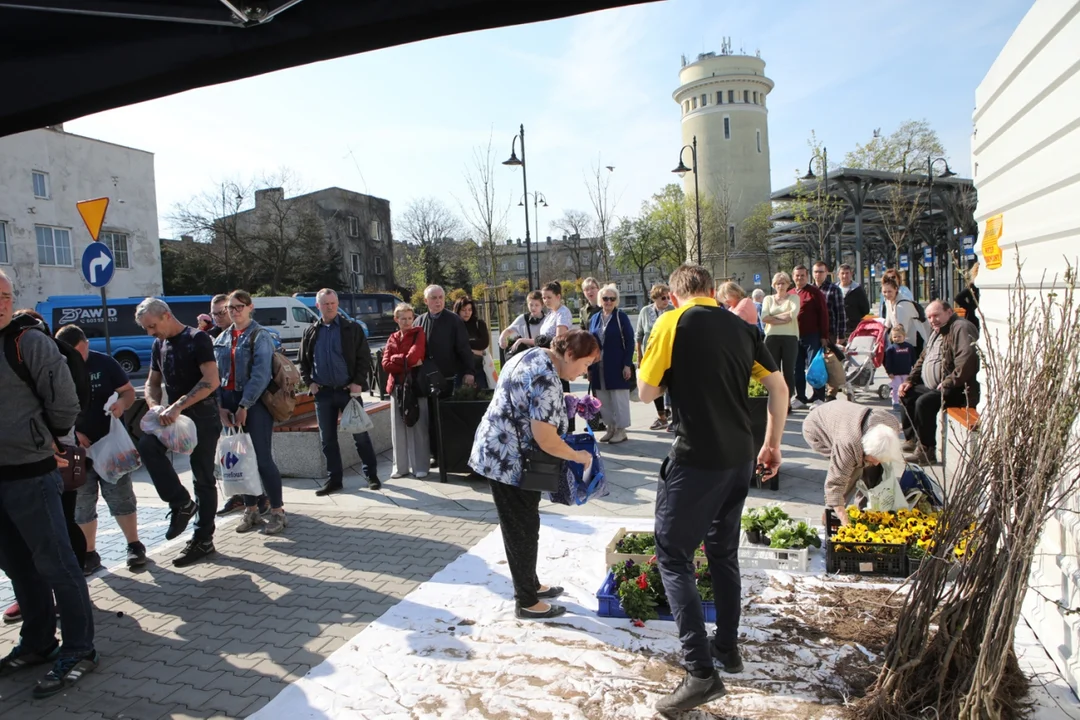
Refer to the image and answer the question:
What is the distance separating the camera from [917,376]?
733cm

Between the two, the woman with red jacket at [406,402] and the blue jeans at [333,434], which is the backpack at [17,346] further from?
the woman with red jacket at [406,402]

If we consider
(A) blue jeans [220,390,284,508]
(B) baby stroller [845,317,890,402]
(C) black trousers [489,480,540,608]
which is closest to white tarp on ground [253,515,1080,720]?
(C) black trousers [489,480,540,608]

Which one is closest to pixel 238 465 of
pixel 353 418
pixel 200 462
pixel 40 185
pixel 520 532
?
pixel 200 462

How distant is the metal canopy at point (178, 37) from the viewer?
2.13m

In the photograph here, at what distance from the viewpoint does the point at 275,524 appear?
244 inches

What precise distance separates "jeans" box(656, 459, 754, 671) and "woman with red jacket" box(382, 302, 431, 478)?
4.49 metres

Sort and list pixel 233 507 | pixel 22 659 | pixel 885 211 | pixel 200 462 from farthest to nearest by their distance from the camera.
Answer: pixel 885 211 → pixel 233 507 → pixel 200 462 → pixel 22 659

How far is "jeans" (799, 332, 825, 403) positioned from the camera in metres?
9.97

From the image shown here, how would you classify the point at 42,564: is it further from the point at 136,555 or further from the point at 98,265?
the point at 98,265

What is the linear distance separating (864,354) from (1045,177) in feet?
24.1

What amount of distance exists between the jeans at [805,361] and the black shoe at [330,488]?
19.9 feet

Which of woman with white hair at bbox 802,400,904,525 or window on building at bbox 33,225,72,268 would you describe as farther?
window on building at bbox 33,225,72,268

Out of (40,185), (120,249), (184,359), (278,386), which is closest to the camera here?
(184,359)

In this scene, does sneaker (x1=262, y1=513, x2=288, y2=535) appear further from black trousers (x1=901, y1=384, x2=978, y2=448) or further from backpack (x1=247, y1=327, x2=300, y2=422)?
black trousers (x1=901, y1=384, x2=978, y2=448)
